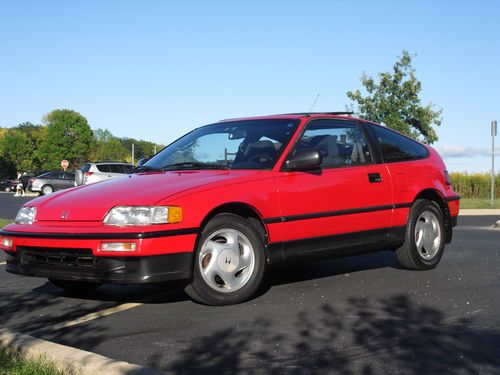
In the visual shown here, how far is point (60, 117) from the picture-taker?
286 feet

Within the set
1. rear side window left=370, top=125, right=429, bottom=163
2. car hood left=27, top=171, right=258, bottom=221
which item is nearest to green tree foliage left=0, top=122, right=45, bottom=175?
rear side window left=370, top=125, right=429, bottom=163

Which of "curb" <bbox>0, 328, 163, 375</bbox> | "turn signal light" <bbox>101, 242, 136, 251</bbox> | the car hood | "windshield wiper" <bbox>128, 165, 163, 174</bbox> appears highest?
"windshield wiper" <bbox>128, 165, 163, 174</bbox>

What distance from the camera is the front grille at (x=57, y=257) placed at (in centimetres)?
445

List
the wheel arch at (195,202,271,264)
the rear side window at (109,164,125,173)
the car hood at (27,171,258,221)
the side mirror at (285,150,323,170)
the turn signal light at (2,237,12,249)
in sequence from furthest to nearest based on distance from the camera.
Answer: the rear side window at (109,164,125,173), the side mirror at (285,150,323,170), the turn signal light at (2,237,12,249), the wheel arch at (195,202,271,264), the car hood at (27,171,258,221)

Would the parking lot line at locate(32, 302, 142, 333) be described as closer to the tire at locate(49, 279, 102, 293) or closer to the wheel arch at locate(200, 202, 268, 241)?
the tire at locate(49, 279, 102, 293)

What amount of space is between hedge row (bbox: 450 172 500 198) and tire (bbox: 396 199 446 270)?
27.8 m

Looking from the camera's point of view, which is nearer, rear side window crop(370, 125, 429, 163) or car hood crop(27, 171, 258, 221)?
car hood crop(27, 171, 258, 221)

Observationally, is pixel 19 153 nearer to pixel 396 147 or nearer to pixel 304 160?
pixel 396 147

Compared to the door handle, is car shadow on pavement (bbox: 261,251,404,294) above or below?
below

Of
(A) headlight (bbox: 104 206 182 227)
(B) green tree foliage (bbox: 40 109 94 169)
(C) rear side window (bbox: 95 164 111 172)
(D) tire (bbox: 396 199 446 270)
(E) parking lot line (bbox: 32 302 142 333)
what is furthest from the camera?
(B) green tree foliage (bbox: 40 109 94 169)

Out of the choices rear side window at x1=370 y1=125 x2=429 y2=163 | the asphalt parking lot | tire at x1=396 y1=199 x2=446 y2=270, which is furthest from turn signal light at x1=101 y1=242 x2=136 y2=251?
tire at x1=396 y1=199 x2=446 y2=270

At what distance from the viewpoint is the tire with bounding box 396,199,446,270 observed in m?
6.28

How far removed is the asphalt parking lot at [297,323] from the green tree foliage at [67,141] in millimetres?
82608

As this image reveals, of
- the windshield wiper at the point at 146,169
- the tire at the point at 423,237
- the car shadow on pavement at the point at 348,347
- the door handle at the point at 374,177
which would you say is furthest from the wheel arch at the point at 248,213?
the tire at the point at 423,237
